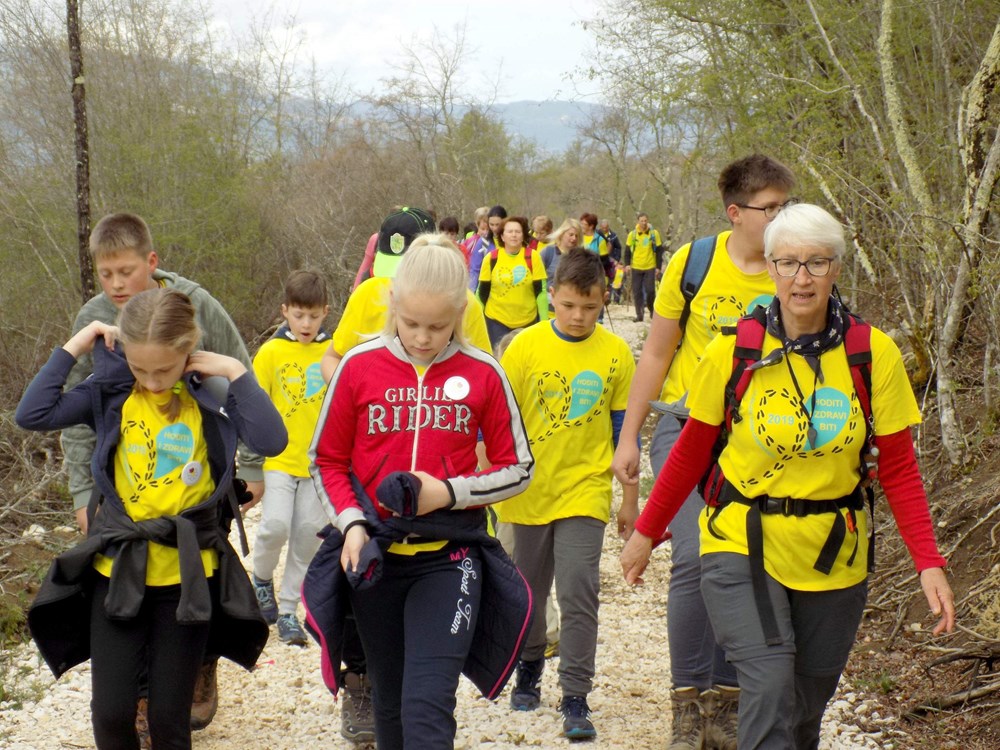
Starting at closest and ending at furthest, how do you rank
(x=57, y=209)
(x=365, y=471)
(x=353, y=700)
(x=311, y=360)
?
(x=365, y=471), (x=353, y=700), (x=311, y=360), (x=57, y=209)

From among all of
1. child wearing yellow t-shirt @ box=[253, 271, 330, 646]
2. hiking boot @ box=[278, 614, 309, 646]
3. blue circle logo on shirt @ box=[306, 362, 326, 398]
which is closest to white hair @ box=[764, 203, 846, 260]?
child wearing yellow t-shirt @ box=[253, 271, 330, 646]

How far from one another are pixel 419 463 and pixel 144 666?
1151 mm

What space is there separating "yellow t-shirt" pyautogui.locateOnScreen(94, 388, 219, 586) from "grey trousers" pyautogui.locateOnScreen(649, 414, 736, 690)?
70.1 inches

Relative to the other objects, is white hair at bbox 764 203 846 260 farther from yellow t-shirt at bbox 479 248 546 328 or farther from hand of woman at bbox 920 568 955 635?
yellow t-shirt at bbox 479 248 546 328

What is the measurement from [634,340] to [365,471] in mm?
17207

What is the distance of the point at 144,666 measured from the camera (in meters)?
3.54

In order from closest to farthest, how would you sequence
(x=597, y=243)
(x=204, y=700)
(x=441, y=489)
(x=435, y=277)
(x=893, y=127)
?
(x=441, y=489) → (x=435, y=277) → (x=204, y=700) → (x=893, y=127) → (x=597, y=243)

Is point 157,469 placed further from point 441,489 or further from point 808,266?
point 808,266

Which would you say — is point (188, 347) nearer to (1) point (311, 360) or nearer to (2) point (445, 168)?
(1) point (311, 360)

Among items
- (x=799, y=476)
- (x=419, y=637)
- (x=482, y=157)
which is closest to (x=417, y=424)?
(x=419, y=637)

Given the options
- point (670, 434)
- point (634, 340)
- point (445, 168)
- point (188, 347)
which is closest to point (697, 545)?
point (670, 434)

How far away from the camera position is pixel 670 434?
4.34 meters

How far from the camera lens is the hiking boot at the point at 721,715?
421cm

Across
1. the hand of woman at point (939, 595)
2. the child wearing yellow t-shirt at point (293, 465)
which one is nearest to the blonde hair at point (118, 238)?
the child wearing yellow t-shirt at point (293, 465)
